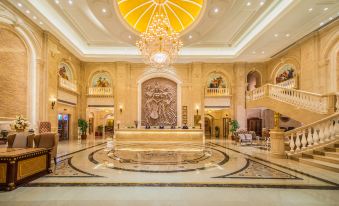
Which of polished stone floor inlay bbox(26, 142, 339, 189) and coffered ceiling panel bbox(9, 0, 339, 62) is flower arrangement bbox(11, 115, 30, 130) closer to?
polished stone floor inlay bbox(26, 142, 339, 189)

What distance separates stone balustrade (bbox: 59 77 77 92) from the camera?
1170cm

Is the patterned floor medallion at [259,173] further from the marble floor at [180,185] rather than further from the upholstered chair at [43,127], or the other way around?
the upholstered chair at [43,127]

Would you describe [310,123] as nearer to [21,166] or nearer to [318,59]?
[318,59]

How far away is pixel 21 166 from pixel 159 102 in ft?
36.8

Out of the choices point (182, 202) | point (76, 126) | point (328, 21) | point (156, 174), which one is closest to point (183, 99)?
point (76, 126)

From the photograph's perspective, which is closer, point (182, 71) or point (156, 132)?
point (156, 132)

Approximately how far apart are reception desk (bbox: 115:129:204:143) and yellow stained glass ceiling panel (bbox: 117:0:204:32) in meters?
5.79

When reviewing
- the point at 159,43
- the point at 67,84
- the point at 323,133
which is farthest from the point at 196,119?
the point at 67,84

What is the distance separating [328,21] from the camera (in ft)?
28.9

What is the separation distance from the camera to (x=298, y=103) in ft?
28.0

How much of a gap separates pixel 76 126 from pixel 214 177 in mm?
12477

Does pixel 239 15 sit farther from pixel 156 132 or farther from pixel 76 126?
pixel 76 126

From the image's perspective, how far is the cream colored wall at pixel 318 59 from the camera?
909cm

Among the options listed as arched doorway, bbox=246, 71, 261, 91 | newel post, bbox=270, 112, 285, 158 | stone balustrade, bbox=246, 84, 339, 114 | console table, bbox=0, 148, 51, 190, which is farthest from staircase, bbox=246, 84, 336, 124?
console table, bbox=0, 148, 51, 190
